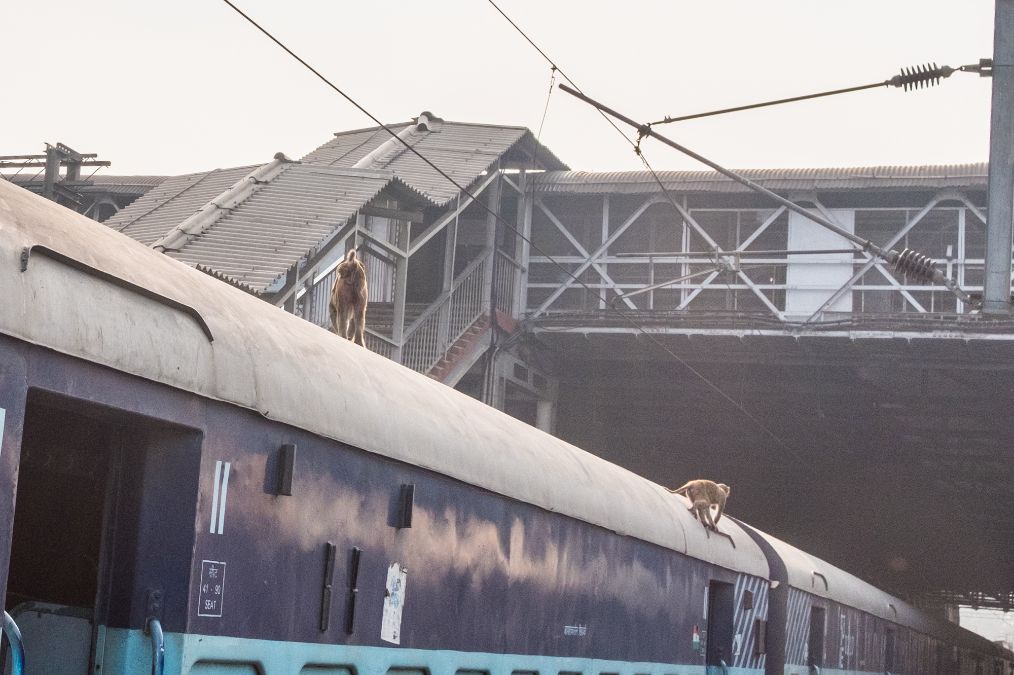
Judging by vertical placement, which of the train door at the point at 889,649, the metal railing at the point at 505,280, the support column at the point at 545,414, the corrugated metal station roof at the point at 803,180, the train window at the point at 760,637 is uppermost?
the corrugated metal station roof at the point at 803,180

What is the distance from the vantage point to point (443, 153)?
27172 millimetres

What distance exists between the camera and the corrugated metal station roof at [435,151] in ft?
82.6

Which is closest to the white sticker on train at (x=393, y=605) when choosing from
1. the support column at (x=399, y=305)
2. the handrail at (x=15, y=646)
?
the handrail at (x=15, y=646)

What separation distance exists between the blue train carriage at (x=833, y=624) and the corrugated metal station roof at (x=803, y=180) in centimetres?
789

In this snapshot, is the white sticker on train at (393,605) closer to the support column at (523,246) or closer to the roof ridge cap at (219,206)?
the roof ridge cap at (219,206)

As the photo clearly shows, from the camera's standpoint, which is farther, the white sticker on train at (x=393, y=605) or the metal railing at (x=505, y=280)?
the metal railing at (x=505, y=280)

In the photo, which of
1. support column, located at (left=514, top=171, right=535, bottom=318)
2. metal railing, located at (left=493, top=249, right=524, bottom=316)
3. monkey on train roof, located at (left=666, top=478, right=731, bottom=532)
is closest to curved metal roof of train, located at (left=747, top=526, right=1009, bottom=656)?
monkey on train roof, located at (left=666, top=478, right=731, bottom=532)

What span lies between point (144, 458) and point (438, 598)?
2593 mm

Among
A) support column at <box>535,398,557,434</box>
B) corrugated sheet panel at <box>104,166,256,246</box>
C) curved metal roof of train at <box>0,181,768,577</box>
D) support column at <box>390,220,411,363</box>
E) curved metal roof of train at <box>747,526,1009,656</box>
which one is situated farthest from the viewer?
support column at <box>535,398,557,434</box>

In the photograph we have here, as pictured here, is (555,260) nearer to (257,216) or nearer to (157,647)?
(257,216)

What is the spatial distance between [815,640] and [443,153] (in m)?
13.4

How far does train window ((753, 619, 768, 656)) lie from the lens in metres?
14.2

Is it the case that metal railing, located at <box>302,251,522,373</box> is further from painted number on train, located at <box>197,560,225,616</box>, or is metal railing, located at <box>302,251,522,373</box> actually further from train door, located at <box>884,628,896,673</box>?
painted number on train, located at <box>197,560,225,616</box>

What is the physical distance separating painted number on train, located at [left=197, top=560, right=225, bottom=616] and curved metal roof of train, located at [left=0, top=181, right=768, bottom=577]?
579mm
